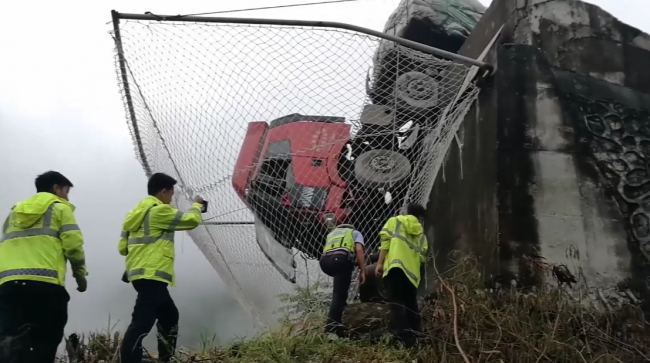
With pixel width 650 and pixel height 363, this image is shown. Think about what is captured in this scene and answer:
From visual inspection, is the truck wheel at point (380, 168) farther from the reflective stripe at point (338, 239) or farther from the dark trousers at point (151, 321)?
the dark trousers at point (151, 321)

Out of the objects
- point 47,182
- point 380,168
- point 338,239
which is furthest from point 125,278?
point 380,168

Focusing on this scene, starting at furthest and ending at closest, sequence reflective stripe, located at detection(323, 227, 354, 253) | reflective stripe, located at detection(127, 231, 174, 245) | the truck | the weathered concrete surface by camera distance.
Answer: the truck < reflective stripe, located at detection(323, 227, 354, 253) < the weathered concrete surface < reflective stripe, located at detection(127, 231, 174, 245)

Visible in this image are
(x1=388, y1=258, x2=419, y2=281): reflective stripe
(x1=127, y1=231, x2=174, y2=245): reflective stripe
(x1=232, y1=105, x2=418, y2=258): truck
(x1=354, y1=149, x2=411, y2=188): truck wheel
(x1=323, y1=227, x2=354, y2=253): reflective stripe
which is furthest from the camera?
(x1=354, y1=149, x2=411, y2=188): truck wheel

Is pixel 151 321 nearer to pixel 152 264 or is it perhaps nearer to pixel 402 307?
pixel 152 264

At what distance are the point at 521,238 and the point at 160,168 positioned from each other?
3480 mm

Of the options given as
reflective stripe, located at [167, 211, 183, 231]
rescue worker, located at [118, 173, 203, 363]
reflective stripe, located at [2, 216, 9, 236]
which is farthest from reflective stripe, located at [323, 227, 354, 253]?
reflective stripe, located at [2, 216, 9, 236]

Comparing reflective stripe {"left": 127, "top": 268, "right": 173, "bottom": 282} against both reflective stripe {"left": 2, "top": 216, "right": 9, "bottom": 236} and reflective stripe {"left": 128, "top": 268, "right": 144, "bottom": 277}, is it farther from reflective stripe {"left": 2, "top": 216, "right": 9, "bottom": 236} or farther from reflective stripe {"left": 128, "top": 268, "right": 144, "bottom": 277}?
reflective stripe {"left": 2, "top": 216, "right": 9, "bottom": 236}

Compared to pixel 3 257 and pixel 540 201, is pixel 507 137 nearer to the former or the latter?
pixel 540 201

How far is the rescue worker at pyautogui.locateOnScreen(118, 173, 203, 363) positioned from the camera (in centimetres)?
406

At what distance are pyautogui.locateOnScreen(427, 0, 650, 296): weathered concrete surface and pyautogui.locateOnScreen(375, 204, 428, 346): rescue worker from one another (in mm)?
652

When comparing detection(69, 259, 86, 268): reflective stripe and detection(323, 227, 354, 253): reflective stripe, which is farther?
detection(323, 227, 354, 253): reflective stripe

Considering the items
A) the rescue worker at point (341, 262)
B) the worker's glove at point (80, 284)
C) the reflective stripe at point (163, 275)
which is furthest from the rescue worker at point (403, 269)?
the worker's glove at point (80, 284)

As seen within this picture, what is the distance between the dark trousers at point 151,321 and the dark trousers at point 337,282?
118 cm

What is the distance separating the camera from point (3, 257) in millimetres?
3854
